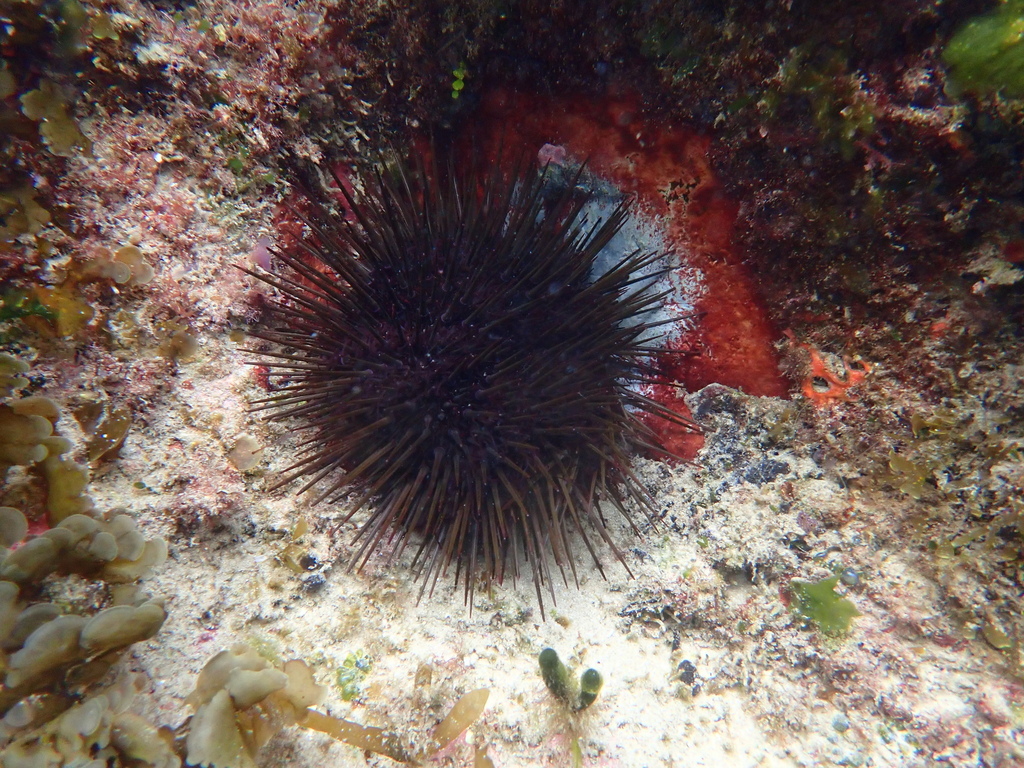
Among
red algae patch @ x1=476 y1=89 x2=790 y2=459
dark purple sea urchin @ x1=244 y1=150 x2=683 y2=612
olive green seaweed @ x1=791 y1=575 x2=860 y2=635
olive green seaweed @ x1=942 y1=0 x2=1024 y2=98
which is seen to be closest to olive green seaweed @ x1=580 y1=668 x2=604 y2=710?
dark purple sea urchin @ x1=244 y1=150 x2=683 y2=612

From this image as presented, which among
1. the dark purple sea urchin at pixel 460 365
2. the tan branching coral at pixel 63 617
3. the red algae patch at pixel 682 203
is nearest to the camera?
the tan branching coral at pixel 63 617

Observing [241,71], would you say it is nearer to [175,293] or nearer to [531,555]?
[175,293]

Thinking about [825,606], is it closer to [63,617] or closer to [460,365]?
[460,365]

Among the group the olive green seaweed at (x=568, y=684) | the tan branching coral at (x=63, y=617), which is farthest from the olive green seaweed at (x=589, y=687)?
the tan branching coral at (x=63, y=617)

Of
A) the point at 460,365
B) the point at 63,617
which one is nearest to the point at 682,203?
the point at 460,365

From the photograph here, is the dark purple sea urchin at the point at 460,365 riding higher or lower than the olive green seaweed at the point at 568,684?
higher

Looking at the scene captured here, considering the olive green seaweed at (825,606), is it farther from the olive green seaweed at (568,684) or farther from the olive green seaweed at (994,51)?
the olive green seaweed at (994,51)

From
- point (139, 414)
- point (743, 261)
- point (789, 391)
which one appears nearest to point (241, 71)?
point (139, 414)
